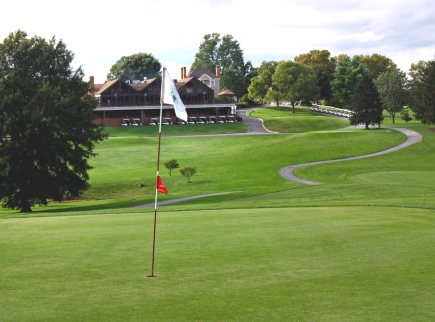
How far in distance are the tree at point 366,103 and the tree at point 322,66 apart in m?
73.3

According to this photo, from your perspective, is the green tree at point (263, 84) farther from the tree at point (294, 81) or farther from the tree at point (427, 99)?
the tree at point (427, 99)

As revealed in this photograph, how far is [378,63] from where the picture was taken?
187500mm

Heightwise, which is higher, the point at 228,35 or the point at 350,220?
the point at 228,35

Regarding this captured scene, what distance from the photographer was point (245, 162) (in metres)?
72.4

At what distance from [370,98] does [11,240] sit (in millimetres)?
77181

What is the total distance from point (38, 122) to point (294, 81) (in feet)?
347

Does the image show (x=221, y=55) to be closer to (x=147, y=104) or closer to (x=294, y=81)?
(x=294, y=81)

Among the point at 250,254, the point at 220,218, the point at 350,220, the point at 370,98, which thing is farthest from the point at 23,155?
the point at 370,98

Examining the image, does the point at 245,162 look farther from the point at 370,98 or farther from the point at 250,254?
the point at 250,254

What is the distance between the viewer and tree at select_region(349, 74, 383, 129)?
90.4 meters

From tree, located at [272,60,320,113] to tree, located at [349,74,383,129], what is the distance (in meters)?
49.9

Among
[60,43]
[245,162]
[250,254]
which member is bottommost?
[245,162]

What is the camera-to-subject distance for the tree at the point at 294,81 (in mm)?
143500

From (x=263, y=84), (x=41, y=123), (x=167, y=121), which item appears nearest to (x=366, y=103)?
(x=167, y=121)
